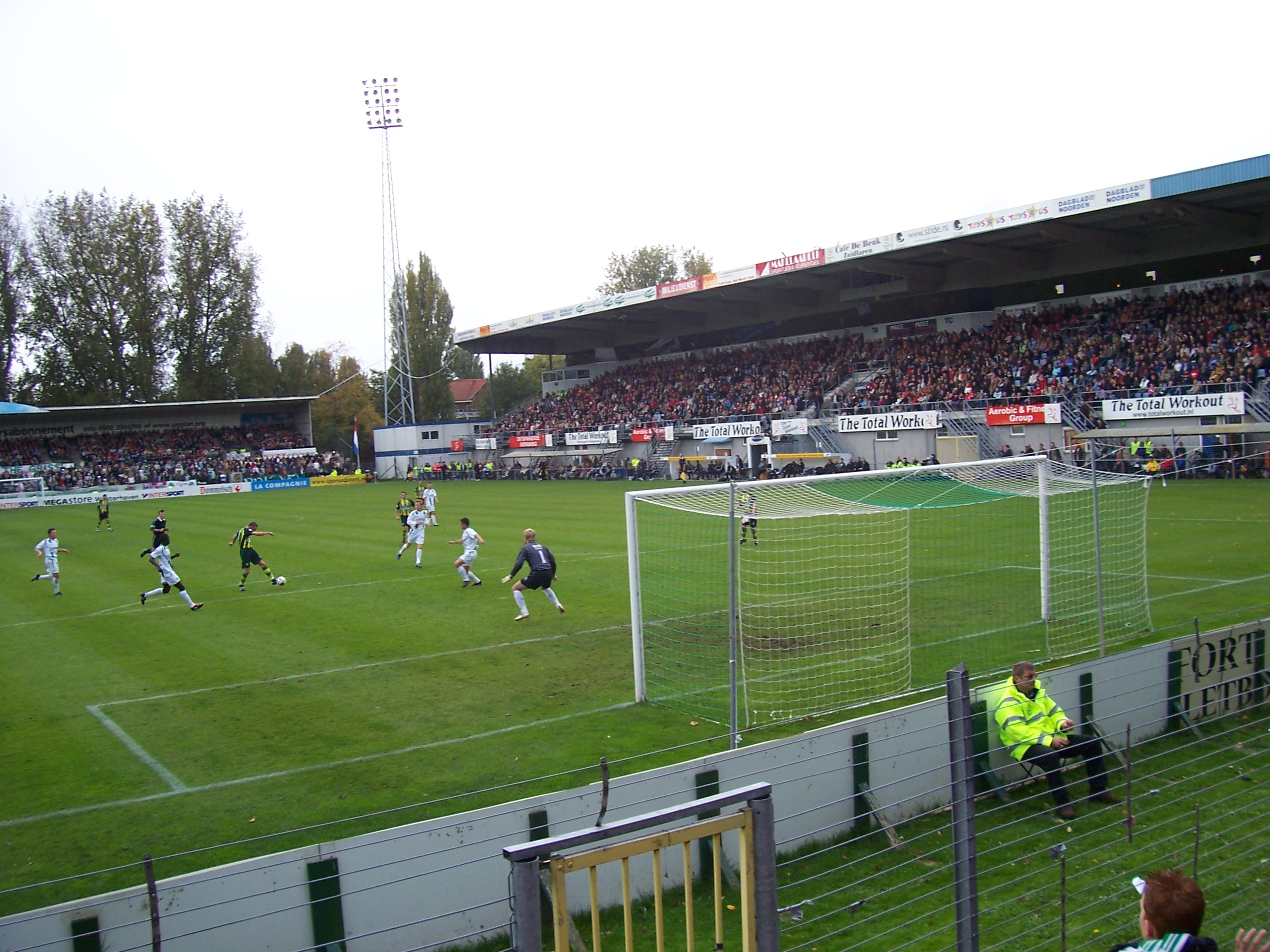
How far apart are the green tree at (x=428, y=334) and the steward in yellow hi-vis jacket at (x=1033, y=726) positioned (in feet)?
257

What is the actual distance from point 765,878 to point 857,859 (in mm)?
4113

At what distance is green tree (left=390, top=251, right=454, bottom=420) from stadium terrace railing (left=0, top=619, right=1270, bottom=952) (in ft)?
256

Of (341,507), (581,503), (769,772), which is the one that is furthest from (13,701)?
(341,507)

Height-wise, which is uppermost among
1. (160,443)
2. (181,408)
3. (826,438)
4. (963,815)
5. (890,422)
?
(181,408)

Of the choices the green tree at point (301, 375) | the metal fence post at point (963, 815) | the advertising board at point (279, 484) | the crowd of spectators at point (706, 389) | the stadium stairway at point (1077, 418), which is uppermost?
the green tree at point (301, 375)

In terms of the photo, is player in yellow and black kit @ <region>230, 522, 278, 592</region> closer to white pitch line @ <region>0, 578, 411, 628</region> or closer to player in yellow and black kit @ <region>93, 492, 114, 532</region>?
white pitch line @ <region>0, 578, 411, 628</region>

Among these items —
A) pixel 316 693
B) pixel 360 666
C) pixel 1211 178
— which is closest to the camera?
pixel 316 693

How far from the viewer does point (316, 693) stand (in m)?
11.7

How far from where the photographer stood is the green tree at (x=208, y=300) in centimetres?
7500

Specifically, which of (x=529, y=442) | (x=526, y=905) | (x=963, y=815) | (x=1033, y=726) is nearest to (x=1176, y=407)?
(x=1033, y=726)

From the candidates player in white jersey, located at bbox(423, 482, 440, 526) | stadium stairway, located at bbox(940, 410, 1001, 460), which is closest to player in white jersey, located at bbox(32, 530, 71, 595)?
player in white jersey, located at bbox(423, 482, 440, 526)

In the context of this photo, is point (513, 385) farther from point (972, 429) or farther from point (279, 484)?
point (972, 429)

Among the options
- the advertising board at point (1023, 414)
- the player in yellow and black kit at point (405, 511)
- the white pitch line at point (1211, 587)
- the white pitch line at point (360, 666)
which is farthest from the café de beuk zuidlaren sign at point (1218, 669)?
the advertising board at point (1023, 414)

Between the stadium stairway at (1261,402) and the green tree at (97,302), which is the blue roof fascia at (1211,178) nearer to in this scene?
the stadium stairway at (1261,402)
